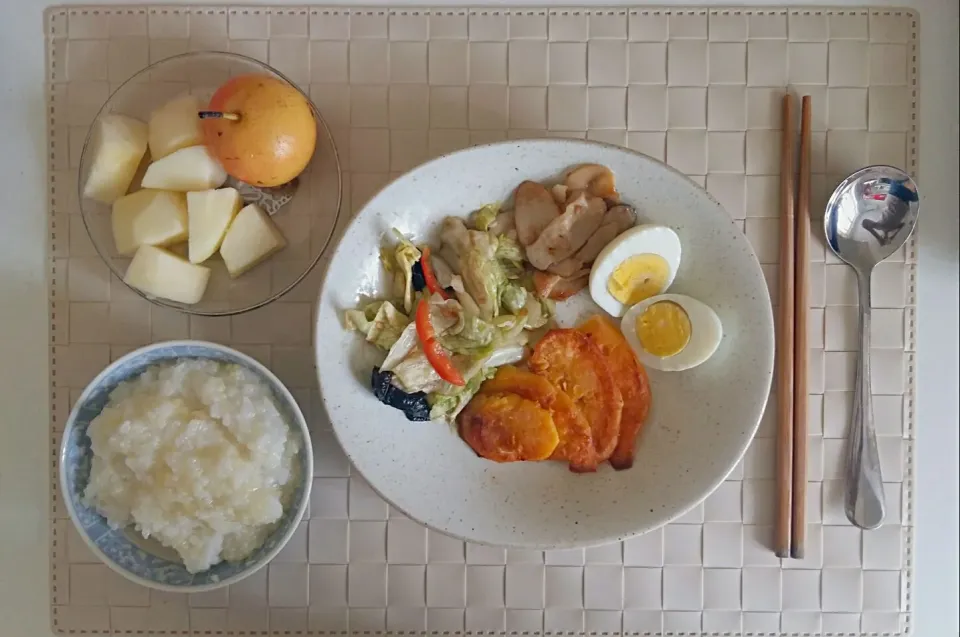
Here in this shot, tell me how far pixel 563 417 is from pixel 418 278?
33cm

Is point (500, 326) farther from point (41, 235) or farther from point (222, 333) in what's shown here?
point (41, 235)

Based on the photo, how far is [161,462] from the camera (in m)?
1.08

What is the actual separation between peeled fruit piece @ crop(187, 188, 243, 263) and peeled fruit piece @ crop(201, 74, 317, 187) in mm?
46

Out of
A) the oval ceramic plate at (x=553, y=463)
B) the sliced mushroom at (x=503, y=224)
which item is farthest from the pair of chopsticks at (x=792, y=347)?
the sliced mushroom at (x=503, y=224)

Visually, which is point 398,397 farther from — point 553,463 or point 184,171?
point 184,171

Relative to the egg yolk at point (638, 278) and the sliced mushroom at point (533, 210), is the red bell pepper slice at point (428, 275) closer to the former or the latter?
the sliced mushroom at point (533, 210)

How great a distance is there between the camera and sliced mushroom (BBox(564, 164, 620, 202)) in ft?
3.70

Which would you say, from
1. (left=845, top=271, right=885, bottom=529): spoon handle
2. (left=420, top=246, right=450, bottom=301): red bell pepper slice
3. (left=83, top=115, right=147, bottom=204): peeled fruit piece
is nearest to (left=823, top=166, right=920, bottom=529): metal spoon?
(left=845, top=271, right=885, bottom=529): spoon handle

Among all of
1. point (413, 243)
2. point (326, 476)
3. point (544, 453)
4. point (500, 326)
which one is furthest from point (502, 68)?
point (326, 476)

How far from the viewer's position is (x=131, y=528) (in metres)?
1.16

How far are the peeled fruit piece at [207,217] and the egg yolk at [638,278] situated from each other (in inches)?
24.7

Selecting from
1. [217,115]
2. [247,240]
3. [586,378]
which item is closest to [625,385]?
[586,378]

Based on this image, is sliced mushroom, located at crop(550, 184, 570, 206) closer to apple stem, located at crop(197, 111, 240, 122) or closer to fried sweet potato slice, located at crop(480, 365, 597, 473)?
fried sweet potato slice, located at crop(480, 365, 597, 473)

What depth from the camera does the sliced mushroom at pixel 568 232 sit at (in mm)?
1138
